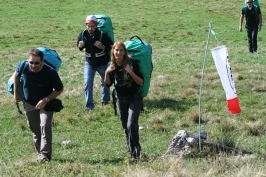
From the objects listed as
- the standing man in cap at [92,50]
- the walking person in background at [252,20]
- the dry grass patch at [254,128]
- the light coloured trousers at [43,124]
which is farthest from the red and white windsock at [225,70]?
the walking person in background at [252,20]

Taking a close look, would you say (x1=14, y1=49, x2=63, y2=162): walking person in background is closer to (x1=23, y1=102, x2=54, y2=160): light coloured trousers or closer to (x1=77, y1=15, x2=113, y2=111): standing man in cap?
(x1=23, y1=102, x2=54, y2=160): light coloured trousers

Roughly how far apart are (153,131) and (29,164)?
298cm

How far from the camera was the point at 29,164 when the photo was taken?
7.40 metres

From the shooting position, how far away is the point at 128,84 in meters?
7.66

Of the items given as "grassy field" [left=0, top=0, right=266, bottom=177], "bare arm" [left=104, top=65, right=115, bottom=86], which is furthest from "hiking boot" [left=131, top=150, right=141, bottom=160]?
"bare arm" [left=104, top=65, right=115, bottom=86]

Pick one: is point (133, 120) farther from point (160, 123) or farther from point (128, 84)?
point (160, 123)

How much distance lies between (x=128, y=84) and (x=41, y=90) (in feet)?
4.13

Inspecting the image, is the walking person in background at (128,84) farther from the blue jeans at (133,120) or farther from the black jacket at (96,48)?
the black jacket at (96,48)

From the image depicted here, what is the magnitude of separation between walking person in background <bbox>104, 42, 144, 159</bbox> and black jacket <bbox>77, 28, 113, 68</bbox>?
12.7 ft

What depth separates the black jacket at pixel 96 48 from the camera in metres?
11.5

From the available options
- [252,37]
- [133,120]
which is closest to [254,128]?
[133,120]

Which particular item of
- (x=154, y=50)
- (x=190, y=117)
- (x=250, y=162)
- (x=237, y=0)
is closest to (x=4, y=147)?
(x=190, y=117)

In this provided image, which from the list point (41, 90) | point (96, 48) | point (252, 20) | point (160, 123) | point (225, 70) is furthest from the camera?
point (252, 20)

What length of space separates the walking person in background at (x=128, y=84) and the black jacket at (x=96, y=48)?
12.7ft
